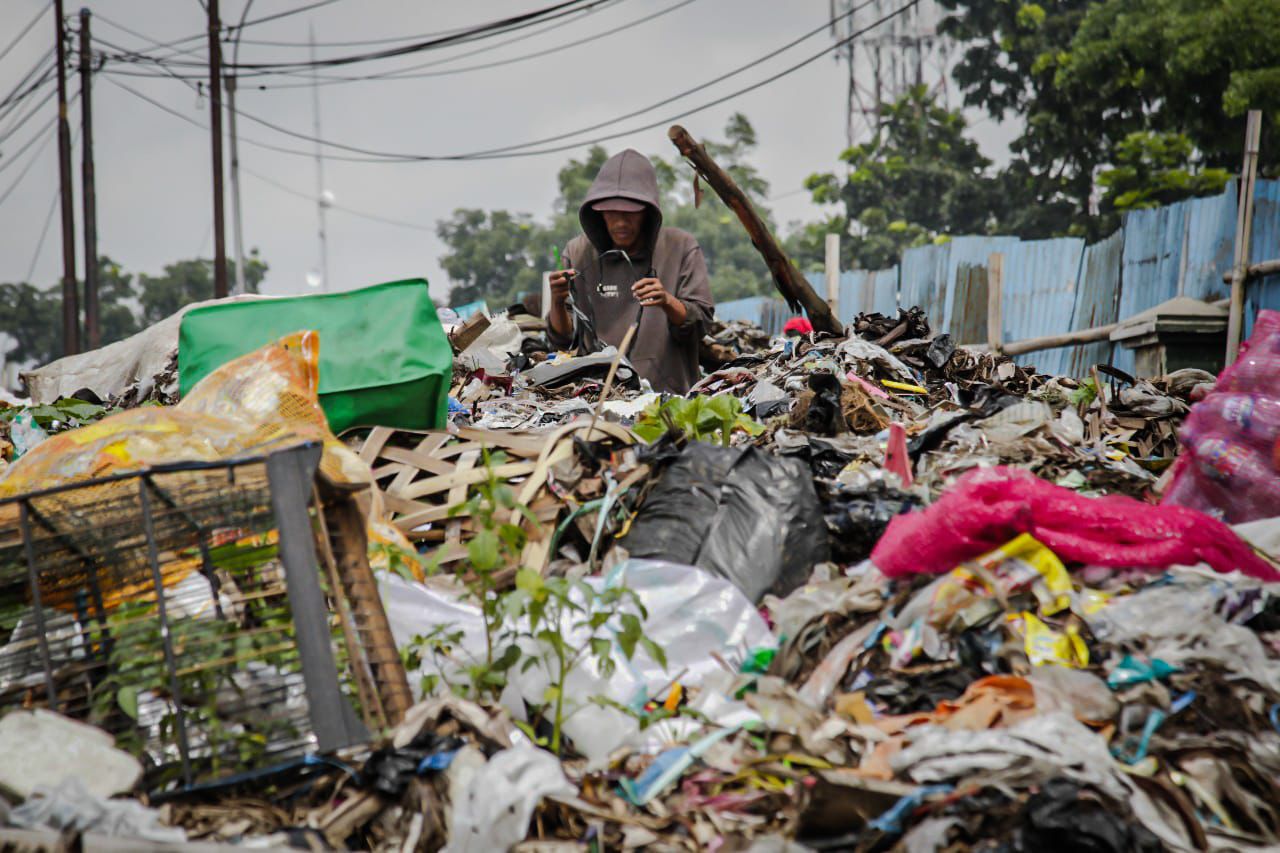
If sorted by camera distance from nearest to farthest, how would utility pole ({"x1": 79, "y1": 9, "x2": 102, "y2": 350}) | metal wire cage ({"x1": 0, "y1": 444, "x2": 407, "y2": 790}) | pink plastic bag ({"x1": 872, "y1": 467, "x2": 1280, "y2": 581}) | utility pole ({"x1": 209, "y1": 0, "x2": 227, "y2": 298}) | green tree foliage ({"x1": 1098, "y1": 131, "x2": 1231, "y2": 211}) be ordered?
metal wire cage ({"x1": 0, "y1": 444, "x2": 407, "y2": 790}) < pink plastic bag ({"x1": 872, "y1": 467, "x2": 1280, "y2": 581}) < green tree foliage ({"x1": 1098, "y1": 131, "x2": 1231, "y2": 211}) < utility pole ({"x1": 209, "y1": 0, "x2": 227, "y2": 298}) < utility pole ({"x1": 79, "y1": 9, "x2": 102, "y2": 350})

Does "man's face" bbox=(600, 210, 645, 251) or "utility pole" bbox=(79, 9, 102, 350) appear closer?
"man's face" bbox=(600, 210, 645, 251)

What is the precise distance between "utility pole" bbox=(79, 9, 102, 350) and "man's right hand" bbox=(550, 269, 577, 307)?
18067mm

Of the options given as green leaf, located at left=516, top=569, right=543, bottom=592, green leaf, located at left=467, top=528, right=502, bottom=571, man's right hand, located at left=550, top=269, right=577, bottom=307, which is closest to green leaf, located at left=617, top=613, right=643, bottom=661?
green leaf, located at left=516, top=569, right=543, bottom=592

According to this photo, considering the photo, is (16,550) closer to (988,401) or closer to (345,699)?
(345,699)

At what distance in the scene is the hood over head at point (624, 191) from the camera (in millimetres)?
5535

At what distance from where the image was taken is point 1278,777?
1993mm

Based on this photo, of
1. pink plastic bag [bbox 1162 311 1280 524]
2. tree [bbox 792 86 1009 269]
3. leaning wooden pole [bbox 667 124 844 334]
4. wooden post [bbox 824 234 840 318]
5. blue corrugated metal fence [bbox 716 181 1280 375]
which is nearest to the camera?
pink plastic bag [bbox 1162 311 1280 524]

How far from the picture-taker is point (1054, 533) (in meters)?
2.57

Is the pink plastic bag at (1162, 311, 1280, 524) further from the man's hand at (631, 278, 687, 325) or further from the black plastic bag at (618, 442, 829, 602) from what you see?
the man's hand at (631, 278, 687, 325)

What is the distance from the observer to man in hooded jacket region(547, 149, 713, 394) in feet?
18.3

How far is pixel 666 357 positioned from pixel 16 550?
3760 mm

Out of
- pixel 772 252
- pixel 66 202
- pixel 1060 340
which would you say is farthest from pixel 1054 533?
pixel 66 202

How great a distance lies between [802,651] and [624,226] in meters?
3.60

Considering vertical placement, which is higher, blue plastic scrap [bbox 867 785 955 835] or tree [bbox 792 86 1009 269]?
tree [bbox 792 86 1009 269]
